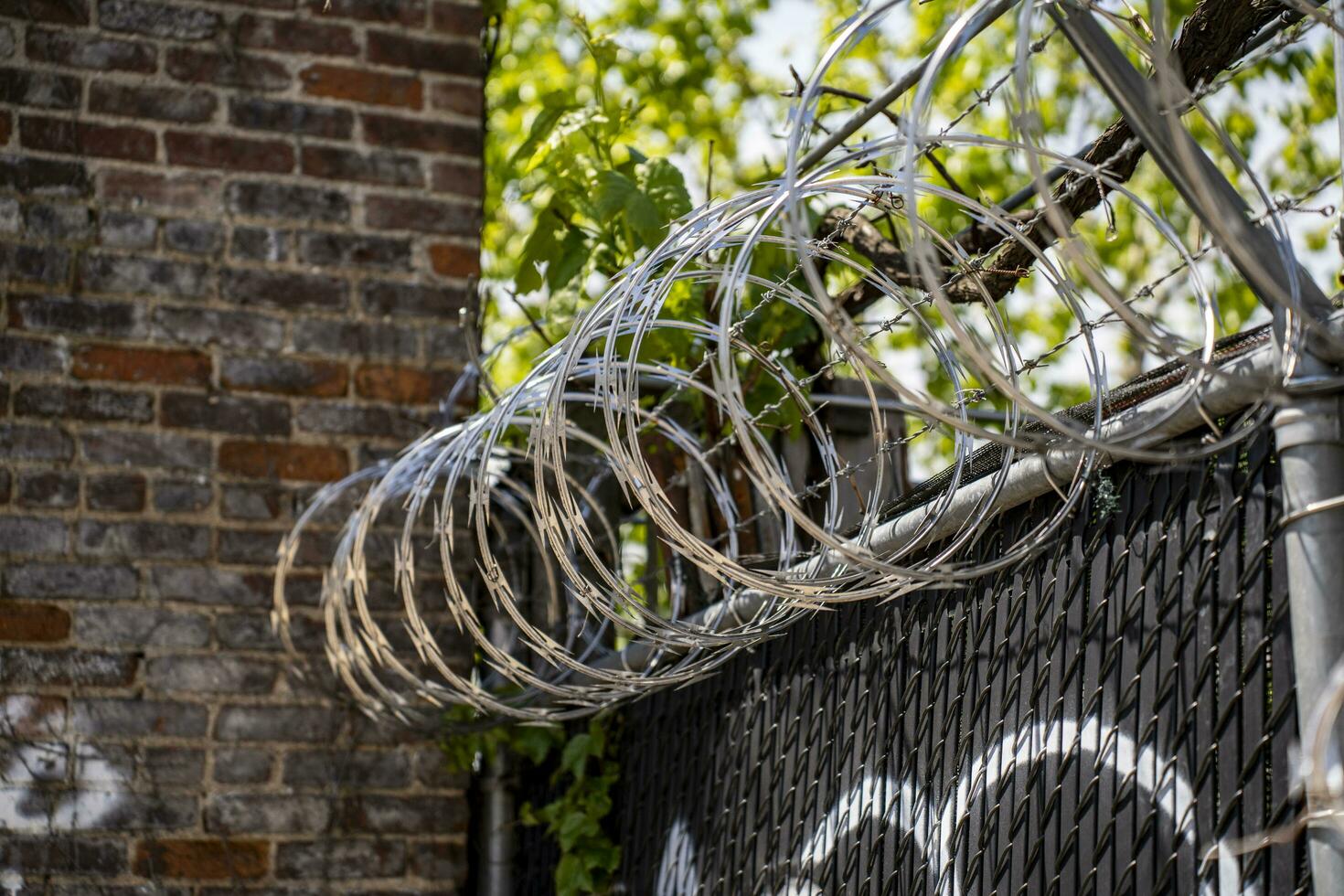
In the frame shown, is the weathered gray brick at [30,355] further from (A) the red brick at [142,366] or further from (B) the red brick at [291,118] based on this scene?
(B) the red brick at [291,118]

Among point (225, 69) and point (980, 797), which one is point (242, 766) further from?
point (980, 797)

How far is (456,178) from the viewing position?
11.9 feet

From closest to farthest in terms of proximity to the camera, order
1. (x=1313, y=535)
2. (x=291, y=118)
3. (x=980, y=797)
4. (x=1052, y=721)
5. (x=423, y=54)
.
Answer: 1. (x=1313, y=535)
2. (x=1052, y=721)
3. (x=980, y=797)
4. (x=291, y=118)
5. (x=423, y=54)

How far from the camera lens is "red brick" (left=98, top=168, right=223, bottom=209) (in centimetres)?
338

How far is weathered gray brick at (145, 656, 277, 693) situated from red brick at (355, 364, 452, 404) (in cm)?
68

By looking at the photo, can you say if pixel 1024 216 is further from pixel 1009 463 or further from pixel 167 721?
pixel 167 721

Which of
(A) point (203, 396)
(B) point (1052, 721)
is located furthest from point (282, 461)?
(B) point (1052, 721)

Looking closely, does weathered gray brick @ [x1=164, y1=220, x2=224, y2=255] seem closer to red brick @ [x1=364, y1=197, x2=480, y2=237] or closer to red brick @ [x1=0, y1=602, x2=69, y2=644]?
red brick @ [x1=364, y1=197, x2=480, y2=237]

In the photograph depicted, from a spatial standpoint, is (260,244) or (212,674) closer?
(212,674)

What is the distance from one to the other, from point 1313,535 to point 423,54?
9.28 ft

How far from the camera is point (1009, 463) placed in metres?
1.77

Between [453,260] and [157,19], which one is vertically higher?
[157,19]

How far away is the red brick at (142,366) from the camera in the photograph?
3301 mm

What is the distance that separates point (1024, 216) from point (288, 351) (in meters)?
1.91
